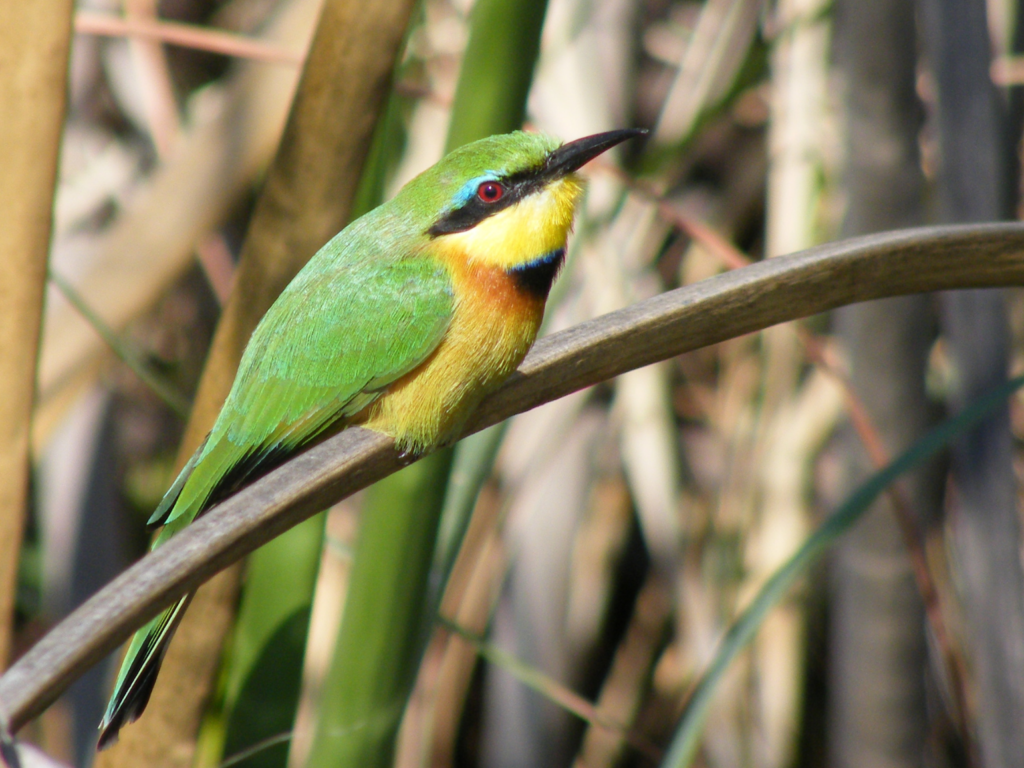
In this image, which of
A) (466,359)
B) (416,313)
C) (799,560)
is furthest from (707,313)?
(416,313)

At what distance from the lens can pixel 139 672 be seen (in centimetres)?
132

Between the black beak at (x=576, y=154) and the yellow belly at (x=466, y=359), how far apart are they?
0.22 metres

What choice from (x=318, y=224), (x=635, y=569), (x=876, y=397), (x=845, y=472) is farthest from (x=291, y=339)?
(x=635, y=569)

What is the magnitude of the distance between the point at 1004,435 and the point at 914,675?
0.65 m

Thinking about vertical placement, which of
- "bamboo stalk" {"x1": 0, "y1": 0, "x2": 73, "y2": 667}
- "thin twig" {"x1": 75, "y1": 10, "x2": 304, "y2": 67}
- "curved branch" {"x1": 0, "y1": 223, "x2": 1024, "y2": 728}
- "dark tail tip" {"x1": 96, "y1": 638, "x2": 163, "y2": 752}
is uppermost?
"thin twig" {"x1": 75, "y1": 10, "x2": 304, "y2": 67}

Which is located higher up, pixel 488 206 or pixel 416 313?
pixel 488 206

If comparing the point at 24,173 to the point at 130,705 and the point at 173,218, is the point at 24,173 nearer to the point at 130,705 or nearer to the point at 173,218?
the point at 130,705

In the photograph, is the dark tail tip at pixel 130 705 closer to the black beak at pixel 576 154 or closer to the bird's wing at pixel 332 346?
the bird's wing at pixel 332 346

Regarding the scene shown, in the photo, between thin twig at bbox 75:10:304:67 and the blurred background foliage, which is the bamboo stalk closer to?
the blurred background foliage

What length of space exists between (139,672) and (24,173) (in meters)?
0.67

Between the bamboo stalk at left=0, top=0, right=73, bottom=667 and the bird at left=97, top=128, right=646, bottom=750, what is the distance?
0.92ft

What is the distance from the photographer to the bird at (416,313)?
5.19ft

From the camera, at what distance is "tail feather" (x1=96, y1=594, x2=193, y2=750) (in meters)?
1.27

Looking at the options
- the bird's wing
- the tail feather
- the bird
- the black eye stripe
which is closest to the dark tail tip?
the tail feather
